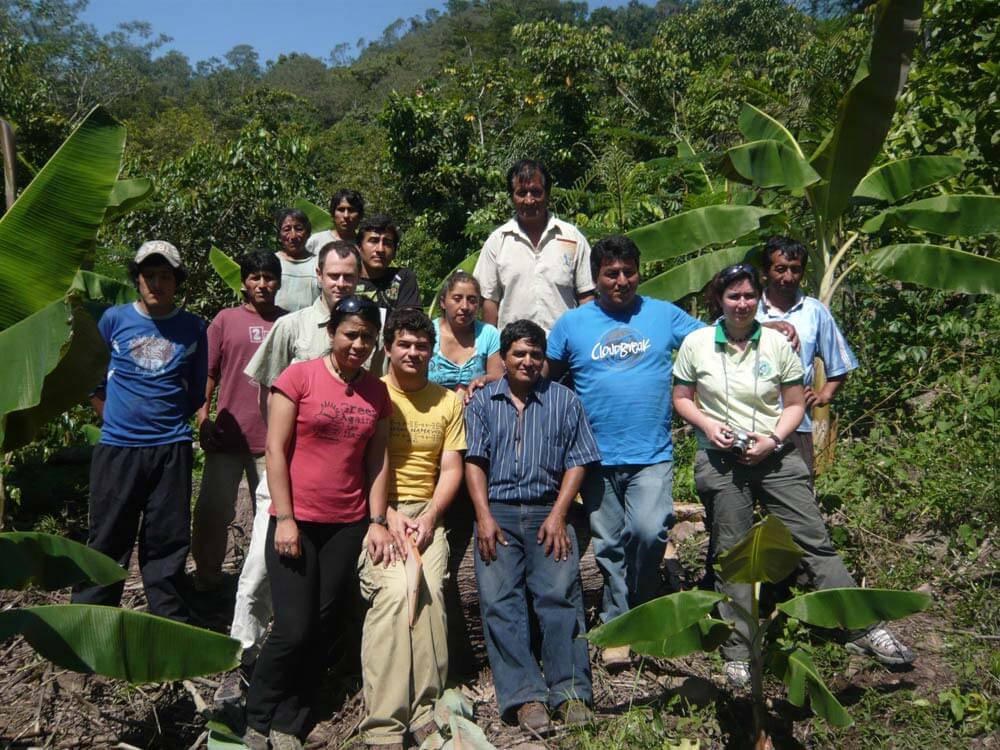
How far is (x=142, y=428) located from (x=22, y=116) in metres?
10.0

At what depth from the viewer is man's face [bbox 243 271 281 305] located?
4.52m

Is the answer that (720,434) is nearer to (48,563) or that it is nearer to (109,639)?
(109,639)

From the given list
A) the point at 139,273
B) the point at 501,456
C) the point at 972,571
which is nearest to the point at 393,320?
the point at 501,456

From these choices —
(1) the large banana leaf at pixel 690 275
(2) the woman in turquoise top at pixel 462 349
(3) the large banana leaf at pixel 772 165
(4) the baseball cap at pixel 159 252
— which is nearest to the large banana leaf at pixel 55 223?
(4) the baseball cap at pixel 159 252

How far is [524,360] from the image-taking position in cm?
392

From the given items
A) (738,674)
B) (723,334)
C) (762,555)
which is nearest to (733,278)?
(723,334)

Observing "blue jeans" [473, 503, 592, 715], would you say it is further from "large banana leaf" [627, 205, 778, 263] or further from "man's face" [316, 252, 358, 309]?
"large banana leaf" [627, 205, 778, 263]

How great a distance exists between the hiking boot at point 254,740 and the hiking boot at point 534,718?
1.13 meters

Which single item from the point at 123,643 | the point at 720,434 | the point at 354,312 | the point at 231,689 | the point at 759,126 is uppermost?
the point at 759,126

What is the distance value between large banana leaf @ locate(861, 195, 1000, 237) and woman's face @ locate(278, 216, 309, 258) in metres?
3.76

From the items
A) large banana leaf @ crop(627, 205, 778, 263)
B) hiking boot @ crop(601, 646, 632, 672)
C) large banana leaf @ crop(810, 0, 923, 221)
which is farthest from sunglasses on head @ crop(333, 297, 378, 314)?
large banana leaf @ crop(810, 0, 923, 221)

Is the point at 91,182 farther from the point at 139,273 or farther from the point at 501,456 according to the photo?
the point at 501,456

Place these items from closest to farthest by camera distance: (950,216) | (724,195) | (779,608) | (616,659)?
(779,608) < (616,659) < (950,216) < (724,195)

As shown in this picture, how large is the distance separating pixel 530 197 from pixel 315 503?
6.84 feet
